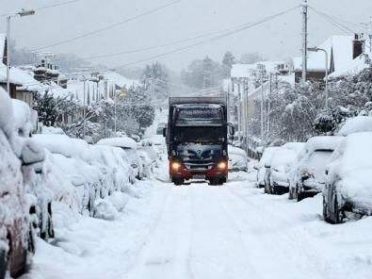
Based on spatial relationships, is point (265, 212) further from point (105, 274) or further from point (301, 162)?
point (105, 274)

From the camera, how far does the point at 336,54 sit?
283 ft

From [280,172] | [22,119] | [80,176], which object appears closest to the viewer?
[22,119]

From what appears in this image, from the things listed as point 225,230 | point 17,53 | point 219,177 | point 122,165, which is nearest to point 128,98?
point 17,53

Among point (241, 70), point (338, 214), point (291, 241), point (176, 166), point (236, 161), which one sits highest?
point (241, 70)

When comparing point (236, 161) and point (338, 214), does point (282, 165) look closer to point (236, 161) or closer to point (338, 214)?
point (338, 214)

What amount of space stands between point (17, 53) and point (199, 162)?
406ft

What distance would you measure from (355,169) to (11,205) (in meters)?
7.40

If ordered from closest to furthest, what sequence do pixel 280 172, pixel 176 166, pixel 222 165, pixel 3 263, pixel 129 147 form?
pixel 3 263, pixel 280 172, pixel 176 166, pixel 129 147, pixel 222 165

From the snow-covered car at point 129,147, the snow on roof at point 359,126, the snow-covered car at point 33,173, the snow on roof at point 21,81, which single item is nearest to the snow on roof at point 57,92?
the snow on roof at point 21,81

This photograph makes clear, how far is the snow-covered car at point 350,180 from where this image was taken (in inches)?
504

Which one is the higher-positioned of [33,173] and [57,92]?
[57,92]

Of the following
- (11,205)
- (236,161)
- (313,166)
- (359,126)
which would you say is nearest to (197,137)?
(359,126)

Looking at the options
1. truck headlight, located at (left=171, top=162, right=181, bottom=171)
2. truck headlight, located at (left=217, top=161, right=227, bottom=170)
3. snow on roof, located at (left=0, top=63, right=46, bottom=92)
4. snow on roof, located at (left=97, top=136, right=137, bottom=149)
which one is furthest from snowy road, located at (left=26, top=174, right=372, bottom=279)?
snow on roof, located at (left=0, top=63, right=46, bottom=92)

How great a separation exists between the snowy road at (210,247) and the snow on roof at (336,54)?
218ft
